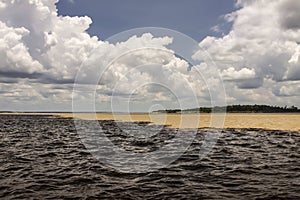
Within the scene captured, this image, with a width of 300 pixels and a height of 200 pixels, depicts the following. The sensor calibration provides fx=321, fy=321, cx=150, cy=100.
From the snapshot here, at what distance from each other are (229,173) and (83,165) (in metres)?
11.8

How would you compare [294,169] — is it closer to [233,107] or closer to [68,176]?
[68,176]

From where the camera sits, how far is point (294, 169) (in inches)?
936

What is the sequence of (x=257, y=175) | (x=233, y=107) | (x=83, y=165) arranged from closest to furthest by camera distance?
(x=257, y=175), (x=83, y=165), (x=233, y=107)

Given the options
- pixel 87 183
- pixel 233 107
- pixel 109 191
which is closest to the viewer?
pixel 109 191

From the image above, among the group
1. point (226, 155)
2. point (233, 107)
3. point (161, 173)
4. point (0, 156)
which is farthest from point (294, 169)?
point (233, 107)

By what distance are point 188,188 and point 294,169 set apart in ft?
32.0

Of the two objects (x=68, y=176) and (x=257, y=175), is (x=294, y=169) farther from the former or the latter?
(x=68, y=176)

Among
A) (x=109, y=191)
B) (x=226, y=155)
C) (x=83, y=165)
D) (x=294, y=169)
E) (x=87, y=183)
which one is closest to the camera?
(x=109, y=191)

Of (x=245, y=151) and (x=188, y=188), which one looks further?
(x=245, y=151)

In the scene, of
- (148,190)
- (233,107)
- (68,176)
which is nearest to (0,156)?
(68,176)

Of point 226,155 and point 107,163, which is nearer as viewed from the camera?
point 107,163

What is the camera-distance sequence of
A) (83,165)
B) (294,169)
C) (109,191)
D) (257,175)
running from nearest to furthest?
(109,191), (257,175), (294,169), (83,165)

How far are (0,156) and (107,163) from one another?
1141 cm

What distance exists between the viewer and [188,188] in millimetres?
18891
